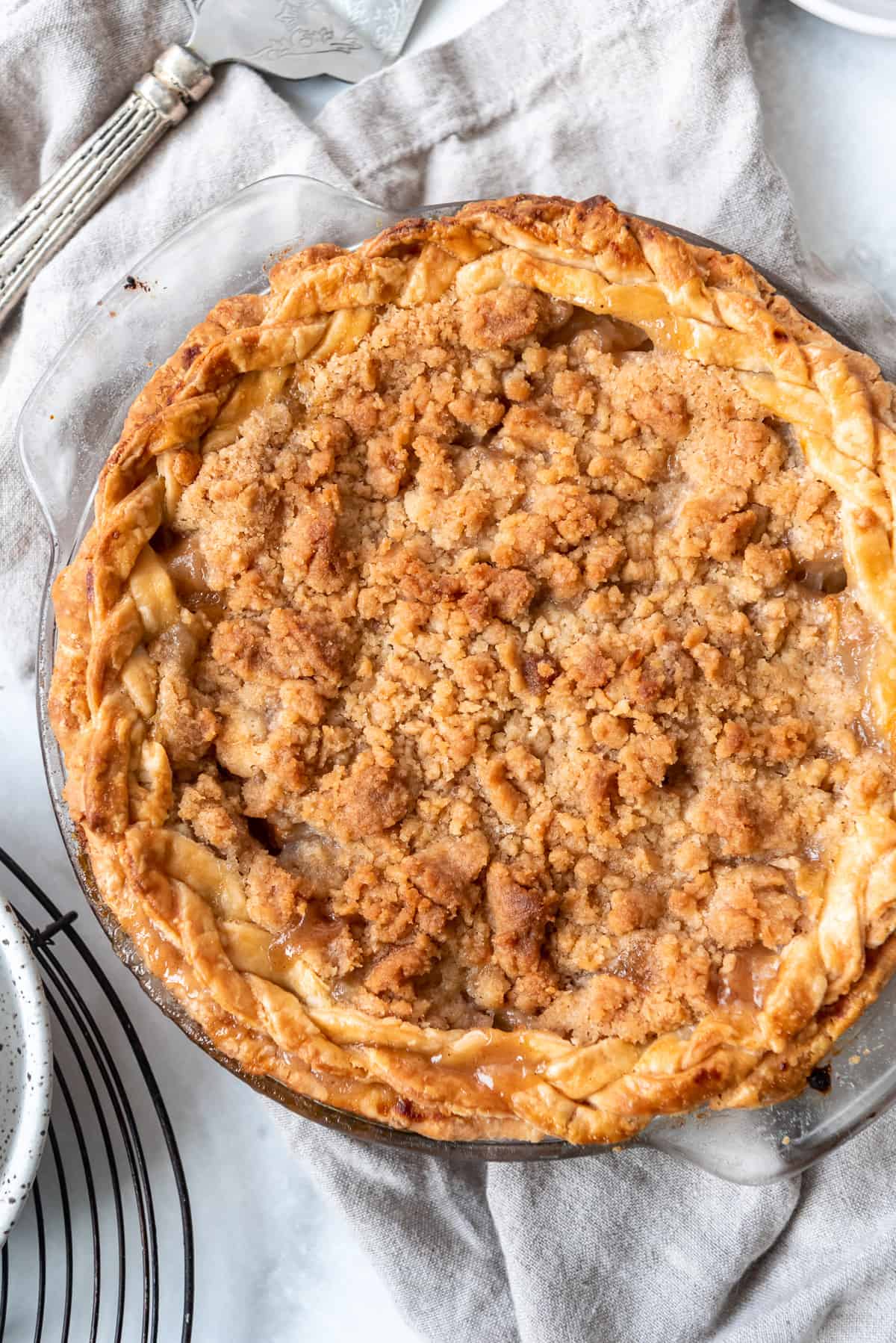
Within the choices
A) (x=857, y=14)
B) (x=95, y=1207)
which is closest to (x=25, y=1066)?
(x=95, y=1207)

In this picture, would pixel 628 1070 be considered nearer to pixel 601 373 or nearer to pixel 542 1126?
pixel 542 1126

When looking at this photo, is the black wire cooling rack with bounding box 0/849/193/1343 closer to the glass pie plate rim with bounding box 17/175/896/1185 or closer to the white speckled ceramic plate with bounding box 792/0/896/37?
the glass pie plate rim with bounding box 17/175/896/1185

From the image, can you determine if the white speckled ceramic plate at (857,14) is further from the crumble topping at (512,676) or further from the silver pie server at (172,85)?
the crumble topping at (512,676)

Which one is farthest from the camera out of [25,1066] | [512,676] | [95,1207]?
[95,1207]

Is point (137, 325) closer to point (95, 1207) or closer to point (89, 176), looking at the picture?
point (89, 176)

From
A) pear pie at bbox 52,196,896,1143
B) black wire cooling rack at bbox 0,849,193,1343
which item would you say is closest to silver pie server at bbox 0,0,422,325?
pear pie at bbox 52,196,896,1143
